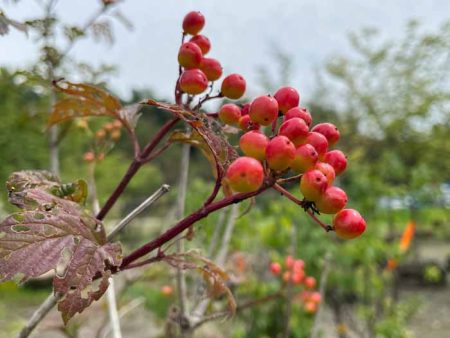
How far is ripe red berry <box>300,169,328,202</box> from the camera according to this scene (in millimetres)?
465

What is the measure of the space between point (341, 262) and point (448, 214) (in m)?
1.53

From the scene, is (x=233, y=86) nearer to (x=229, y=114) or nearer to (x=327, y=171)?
(x=229, y=114)

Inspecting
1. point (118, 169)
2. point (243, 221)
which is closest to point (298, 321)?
point (243, 221)

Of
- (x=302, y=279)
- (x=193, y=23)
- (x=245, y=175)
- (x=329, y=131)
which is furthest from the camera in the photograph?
(x=302, y=279)

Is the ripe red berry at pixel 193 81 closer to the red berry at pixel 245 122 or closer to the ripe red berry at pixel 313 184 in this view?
the red berry at pixel 245 122

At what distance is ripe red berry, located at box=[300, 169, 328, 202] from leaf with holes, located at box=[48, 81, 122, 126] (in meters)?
0.33

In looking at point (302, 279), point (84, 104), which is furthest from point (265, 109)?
point (302, 279)

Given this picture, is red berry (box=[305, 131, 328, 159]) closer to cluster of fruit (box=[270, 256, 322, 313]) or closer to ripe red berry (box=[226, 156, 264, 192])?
ripe red berry (box=[226, 156, 264, 192])

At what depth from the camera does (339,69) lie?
12320 millimetres

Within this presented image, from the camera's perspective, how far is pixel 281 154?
445mm

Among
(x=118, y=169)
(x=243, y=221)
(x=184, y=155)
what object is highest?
(x=184, y=155)

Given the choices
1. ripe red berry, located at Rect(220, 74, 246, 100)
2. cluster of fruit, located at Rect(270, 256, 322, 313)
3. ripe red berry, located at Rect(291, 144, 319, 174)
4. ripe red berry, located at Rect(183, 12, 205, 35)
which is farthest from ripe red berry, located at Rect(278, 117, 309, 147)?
cluster of fruit, located at Rect(270, 256, 322, 313)

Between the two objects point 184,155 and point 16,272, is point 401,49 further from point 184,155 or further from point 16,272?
point 16,272

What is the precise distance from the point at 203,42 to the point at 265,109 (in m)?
0.17
